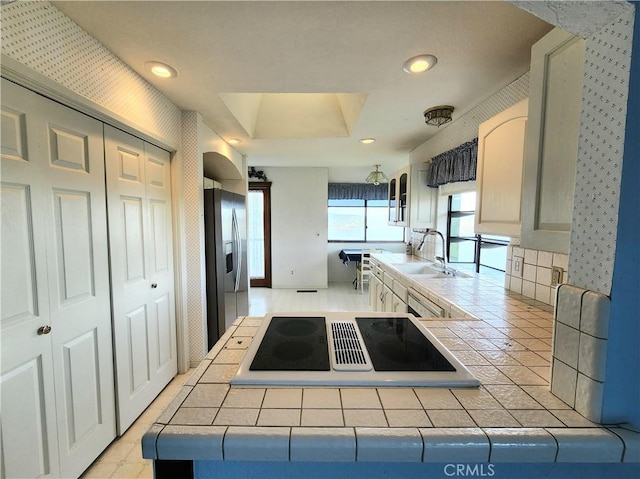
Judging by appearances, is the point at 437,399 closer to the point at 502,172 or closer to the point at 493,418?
the point at 493,418

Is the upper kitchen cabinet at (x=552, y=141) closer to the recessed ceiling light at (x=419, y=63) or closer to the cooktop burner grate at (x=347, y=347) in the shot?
the recessed ceiling light at (x=419, y=63)

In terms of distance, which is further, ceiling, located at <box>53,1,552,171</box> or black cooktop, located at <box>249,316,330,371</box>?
ceiling, located at <box>53,1,552,171</box>

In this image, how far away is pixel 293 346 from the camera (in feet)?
3.34

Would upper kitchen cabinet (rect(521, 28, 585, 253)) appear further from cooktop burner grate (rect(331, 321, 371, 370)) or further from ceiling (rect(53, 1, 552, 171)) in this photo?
cooktop burner grate (rect(331, 321, 371, 370))

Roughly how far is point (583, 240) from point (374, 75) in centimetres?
148

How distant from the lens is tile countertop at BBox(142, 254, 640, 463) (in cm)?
62

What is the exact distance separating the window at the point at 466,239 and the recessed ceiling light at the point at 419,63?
156 cm

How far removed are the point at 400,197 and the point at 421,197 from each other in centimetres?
45

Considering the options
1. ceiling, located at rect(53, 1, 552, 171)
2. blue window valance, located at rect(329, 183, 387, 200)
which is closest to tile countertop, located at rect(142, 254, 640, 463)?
ceiling, located at rect(53, 1, 552, 171)

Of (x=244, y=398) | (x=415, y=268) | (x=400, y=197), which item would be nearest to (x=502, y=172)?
(x=244, y=398)

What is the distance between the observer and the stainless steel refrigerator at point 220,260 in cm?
268

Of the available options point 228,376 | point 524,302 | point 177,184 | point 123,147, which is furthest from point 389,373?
point 177,184

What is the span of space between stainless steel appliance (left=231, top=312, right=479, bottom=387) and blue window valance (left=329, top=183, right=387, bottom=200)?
471 cm

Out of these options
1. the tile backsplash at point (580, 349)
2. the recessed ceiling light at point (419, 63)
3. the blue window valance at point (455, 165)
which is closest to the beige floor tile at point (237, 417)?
the tile backsplash at point (580, 349)
